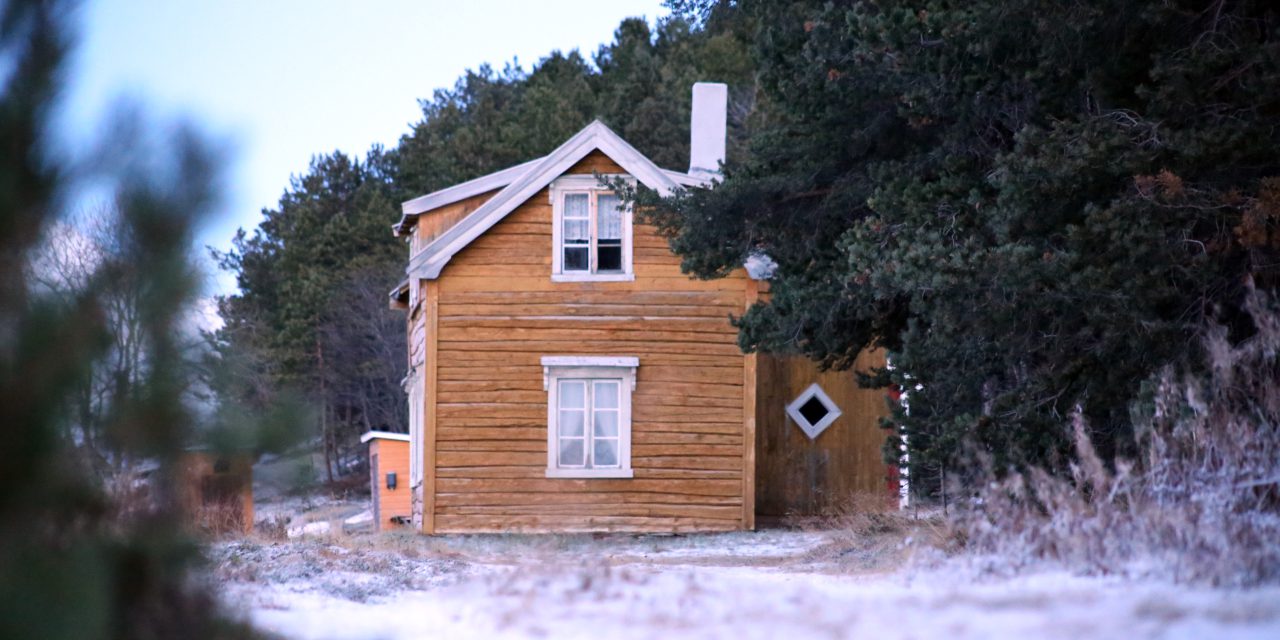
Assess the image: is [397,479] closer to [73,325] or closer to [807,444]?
[807,444]

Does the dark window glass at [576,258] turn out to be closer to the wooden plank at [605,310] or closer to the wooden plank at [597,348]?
the wooden plank at [605,310]

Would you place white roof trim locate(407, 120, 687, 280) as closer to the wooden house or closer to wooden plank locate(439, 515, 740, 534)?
the wooden house

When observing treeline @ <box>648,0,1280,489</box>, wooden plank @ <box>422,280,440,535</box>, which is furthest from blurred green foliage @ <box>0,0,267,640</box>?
wooden plank @ <box>422,280,440,535</box>

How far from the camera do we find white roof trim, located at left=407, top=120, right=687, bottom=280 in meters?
19.0

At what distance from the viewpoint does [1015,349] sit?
11086mm

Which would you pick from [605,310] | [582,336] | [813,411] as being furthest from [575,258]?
[813,411]

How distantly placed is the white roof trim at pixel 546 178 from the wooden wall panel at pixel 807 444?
12.4ft

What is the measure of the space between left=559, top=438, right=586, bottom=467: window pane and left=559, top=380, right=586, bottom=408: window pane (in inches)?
20.8

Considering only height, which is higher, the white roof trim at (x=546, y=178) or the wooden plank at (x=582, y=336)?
the white roof trim at (x=546, y=178)

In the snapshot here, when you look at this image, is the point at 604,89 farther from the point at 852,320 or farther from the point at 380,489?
the point at 852,320

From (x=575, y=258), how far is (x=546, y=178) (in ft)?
4.16

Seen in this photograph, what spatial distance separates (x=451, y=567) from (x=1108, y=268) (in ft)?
17.8

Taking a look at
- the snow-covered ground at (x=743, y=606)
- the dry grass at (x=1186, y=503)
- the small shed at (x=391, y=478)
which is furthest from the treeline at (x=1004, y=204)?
the small shed at (x=391, y=478)

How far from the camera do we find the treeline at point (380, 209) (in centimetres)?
4200
